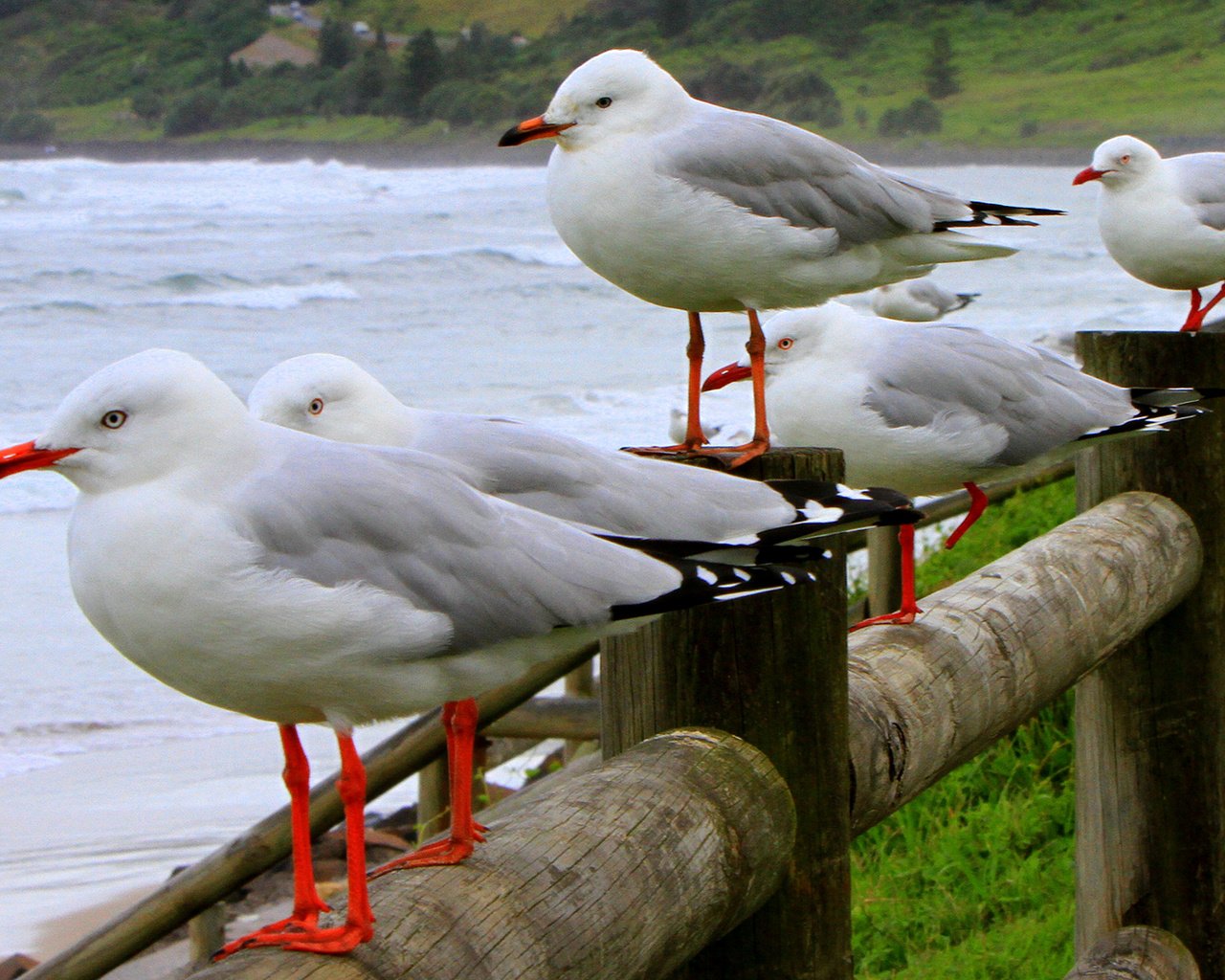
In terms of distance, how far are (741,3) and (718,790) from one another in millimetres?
21095

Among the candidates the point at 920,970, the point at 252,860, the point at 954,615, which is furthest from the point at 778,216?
the point at 920,970

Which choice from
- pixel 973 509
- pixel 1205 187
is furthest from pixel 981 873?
pixel 1205 187

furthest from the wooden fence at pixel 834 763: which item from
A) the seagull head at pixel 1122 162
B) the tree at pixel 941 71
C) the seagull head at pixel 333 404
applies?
the tree at pixel 941 71

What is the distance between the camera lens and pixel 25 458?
121 centimetres

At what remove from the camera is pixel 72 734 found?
19.3ft

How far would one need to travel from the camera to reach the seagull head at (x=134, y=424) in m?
1.23

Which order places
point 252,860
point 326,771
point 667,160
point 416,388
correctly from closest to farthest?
point 667,160
point 252,860
point 326,771
point 416,388

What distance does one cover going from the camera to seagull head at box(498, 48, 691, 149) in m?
2.05

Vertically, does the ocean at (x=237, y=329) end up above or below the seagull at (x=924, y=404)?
below

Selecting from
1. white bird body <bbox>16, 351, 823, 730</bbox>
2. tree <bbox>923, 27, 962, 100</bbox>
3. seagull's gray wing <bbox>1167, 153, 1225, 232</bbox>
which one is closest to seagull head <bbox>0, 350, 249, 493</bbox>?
white bird body <bbox>16, 351, 823, 730</bbox>

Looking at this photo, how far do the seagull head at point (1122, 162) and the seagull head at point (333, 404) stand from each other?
8.51 feet

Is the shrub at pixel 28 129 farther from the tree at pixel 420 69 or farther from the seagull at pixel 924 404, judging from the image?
the seagull at pixel 924 404

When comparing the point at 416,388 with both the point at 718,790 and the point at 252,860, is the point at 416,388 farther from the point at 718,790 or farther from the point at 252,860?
the point at 718,790

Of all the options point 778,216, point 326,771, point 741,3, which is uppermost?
point 741,3
